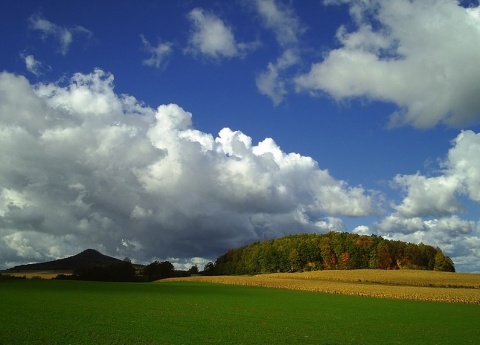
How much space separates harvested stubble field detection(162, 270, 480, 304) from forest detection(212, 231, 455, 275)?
48352 millimetres

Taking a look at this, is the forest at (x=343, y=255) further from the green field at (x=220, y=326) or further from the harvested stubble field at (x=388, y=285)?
the green field at (x=220, y=326)

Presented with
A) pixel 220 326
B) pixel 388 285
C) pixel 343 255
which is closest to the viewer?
pixel 220 326

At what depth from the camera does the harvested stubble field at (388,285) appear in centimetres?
6241

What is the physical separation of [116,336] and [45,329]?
4.45 meters

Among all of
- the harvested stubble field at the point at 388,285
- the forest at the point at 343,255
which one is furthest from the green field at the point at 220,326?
the forest at the point at 343,255

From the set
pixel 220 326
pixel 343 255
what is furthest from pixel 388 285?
pixel 343 255

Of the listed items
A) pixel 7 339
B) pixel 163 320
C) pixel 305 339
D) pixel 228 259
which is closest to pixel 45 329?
pixel 7 339

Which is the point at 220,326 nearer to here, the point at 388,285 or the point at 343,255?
the point at 388,285

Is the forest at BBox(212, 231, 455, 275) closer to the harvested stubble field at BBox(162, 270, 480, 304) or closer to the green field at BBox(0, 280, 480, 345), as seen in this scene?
the harvested stubble field at BBox(162, 270, 480, 304)

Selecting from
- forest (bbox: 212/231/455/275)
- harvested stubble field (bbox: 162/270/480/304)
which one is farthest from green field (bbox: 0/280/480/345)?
forest (bbox: 212/231/455/275)

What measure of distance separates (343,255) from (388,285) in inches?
2965

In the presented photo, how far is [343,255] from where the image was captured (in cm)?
15800

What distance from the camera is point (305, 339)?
2522 centimetres

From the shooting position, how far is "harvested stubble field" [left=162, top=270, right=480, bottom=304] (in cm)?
6241
